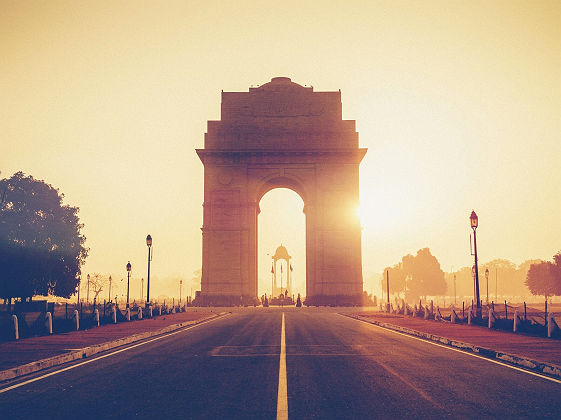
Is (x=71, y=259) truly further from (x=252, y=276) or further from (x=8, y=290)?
(x=252, y=276)

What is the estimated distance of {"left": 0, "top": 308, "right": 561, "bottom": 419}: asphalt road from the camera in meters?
7.18

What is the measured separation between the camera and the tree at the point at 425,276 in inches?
5408

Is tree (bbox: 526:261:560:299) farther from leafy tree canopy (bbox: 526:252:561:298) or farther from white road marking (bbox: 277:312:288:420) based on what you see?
white road marking (bbox: 277:312:288:420)

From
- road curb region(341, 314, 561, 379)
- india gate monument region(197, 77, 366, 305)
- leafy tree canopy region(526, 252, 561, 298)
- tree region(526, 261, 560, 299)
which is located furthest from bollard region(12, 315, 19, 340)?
tree region(526, 261, 560, 299)

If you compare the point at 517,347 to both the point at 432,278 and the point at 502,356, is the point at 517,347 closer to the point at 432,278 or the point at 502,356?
the point at 502,356

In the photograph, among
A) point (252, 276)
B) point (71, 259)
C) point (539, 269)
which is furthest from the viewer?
point (539, 269)

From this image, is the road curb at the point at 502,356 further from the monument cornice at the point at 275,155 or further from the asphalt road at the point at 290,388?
the monument cornice at the point at 275,155

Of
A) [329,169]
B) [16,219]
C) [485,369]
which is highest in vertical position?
[329,169]

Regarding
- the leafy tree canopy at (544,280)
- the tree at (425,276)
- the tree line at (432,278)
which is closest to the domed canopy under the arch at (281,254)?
the tree line at (432,278)

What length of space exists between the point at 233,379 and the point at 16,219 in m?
49.1

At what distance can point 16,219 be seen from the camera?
A: 172ft

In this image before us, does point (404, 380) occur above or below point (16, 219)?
below

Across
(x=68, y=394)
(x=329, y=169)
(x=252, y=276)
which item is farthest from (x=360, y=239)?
(x=68, y=394)

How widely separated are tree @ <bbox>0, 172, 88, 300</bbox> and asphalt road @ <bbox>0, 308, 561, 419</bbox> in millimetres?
40376
